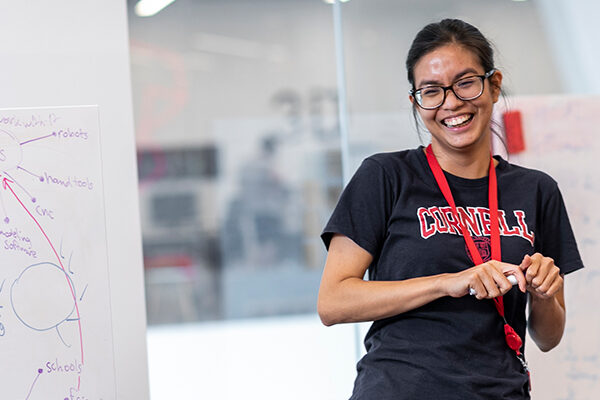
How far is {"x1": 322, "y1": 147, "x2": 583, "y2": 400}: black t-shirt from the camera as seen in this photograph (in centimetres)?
152

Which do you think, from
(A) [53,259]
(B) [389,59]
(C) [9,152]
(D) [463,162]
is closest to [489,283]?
(D) [463,162]

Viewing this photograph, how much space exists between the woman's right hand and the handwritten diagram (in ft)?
3.86

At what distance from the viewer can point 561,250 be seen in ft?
5.69

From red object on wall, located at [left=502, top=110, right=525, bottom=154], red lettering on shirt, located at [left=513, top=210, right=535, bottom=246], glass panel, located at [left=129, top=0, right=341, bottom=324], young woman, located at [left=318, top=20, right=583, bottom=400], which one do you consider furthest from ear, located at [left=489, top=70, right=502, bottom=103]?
glass panel, located at [left=129, top=0, right=341, bottom=324]

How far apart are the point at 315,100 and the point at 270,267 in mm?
1147

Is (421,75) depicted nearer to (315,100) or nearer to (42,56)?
(42,56)

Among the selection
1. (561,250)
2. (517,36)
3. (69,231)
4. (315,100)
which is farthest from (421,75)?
(315,100)

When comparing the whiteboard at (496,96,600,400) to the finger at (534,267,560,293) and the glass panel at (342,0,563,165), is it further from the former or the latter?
the finger at (534,267,560,293)

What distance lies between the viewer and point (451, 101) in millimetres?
1619

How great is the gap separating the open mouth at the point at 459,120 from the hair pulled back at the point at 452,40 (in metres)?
0.13

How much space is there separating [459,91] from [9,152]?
4.37 feet

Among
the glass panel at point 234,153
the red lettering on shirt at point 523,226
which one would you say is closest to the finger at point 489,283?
the red lettering on shirt at point 523,226

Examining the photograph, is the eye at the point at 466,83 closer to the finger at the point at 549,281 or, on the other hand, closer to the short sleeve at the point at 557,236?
the short sleeve at the point at 557,236

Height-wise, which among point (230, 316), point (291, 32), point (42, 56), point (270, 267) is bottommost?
point (230, 316)
